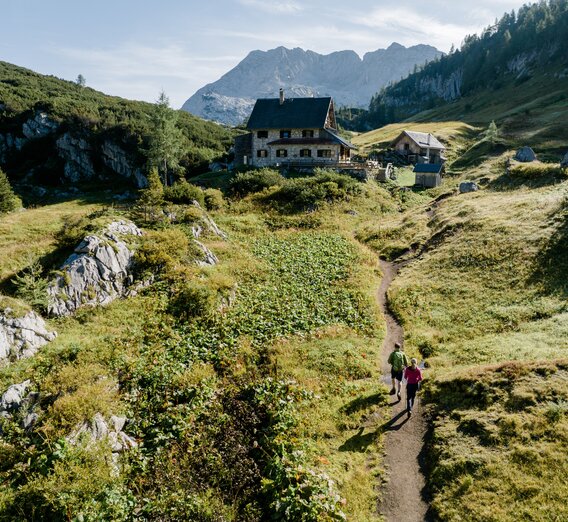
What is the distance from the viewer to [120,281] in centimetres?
2453

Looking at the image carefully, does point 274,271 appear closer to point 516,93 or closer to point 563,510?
point 563,510

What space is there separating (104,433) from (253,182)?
42090 millimetres

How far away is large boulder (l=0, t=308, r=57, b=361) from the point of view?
688 inches

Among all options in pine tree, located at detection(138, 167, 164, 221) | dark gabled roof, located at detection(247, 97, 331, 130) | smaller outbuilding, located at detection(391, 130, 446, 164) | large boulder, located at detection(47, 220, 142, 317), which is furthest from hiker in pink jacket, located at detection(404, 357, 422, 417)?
smaller outbuilding, located at detection(391, 130, 446, 164)

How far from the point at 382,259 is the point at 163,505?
28.8m

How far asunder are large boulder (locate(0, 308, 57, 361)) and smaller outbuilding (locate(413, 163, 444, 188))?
58.8 m

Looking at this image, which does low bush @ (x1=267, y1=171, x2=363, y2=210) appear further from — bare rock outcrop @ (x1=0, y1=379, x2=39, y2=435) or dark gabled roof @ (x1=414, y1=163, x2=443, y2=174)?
bare rock outcrop @ (x1=0, y1=379, x2=39, y2=435)

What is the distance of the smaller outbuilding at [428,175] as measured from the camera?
62747 millimetres

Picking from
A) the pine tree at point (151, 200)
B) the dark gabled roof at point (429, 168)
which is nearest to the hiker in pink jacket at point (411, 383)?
the pine tree at point (151, 200)

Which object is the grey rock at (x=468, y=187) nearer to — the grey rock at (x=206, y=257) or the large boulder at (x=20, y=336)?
the grey rock at (x=206, y=257)

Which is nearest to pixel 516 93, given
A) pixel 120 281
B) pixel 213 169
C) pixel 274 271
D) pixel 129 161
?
pixel 213 169

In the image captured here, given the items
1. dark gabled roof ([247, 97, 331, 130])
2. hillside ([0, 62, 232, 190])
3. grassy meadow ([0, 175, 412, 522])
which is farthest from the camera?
hillside ([0, 62, 232, 190])

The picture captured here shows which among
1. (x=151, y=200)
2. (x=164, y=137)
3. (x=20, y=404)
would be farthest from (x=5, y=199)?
(x=20, y=404)

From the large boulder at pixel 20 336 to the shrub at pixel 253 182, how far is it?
115ft
